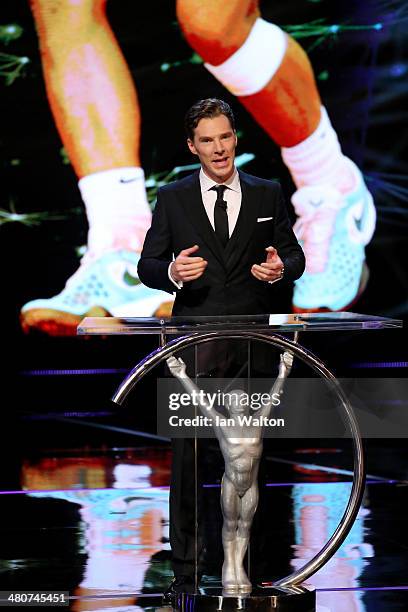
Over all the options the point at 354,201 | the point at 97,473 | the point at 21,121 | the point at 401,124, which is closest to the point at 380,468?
the point at 97,473

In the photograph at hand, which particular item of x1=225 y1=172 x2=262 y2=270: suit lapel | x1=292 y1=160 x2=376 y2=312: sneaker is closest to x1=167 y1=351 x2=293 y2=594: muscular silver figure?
x1=225 y1=172 x2=262 y2=270: suit lapel

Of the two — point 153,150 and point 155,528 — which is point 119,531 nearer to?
point 155,528

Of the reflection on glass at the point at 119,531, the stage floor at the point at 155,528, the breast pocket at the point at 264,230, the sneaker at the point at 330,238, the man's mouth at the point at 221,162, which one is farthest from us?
the sneaker at the point at 330,238

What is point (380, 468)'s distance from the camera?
6.06 meters

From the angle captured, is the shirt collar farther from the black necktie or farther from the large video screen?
the large video screen

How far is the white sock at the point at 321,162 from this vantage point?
7.35 metres

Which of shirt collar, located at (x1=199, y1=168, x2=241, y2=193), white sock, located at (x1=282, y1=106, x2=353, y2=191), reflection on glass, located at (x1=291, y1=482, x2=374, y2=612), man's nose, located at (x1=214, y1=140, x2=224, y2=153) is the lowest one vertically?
reflection on glass, located at (x1=291, y1=482, x2=374, y2=612)

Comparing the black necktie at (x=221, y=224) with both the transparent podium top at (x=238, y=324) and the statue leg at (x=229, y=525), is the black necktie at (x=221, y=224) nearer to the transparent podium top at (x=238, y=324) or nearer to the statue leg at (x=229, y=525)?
the transparent podium top at (x=238, y=324)

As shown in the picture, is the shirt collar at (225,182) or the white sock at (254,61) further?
the white sock at (254,61)

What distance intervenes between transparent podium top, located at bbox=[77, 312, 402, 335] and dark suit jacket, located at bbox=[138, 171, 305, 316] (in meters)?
0.23

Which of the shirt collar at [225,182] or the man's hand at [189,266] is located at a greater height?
the shirt collar at [225,182]

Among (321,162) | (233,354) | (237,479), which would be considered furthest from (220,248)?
(321,162)

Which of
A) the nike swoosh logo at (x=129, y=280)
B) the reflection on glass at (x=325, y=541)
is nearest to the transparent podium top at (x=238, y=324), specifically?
the reflection on glass at (x=325, y=541)

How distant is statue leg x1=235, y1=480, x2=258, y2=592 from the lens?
2770 mm
